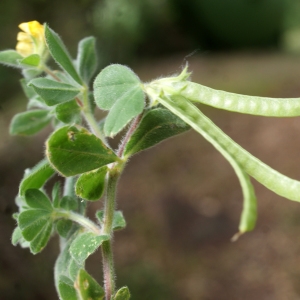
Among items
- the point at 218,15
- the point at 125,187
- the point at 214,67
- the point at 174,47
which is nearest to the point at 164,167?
the point at 125,187

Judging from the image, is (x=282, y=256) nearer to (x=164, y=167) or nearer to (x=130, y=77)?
(x=164, y=167)

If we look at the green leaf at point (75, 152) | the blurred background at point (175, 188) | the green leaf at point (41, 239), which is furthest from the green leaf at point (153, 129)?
the blurred background at point (175, 188)

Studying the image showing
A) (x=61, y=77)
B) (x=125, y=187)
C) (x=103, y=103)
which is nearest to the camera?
(x=103, y=103)

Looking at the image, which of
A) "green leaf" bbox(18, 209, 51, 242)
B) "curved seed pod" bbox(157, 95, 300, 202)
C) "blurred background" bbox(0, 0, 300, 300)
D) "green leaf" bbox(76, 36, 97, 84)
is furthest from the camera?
"blurred background" bbox(0, 0, 300, 300)

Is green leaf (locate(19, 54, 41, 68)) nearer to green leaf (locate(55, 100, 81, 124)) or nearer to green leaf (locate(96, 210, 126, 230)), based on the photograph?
green leaf (locate(55, 100, 81, 124))

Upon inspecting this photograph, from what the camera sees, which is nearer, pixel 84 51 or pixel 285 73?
pixel 84 51

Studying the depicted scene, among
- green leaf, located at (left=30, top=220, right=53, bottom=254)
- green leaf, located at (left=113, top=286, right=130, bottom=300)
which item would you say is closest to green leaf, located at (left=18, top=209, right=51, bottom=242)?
green leaf, located at (left=30, top=220, right=53, bottom=254)
